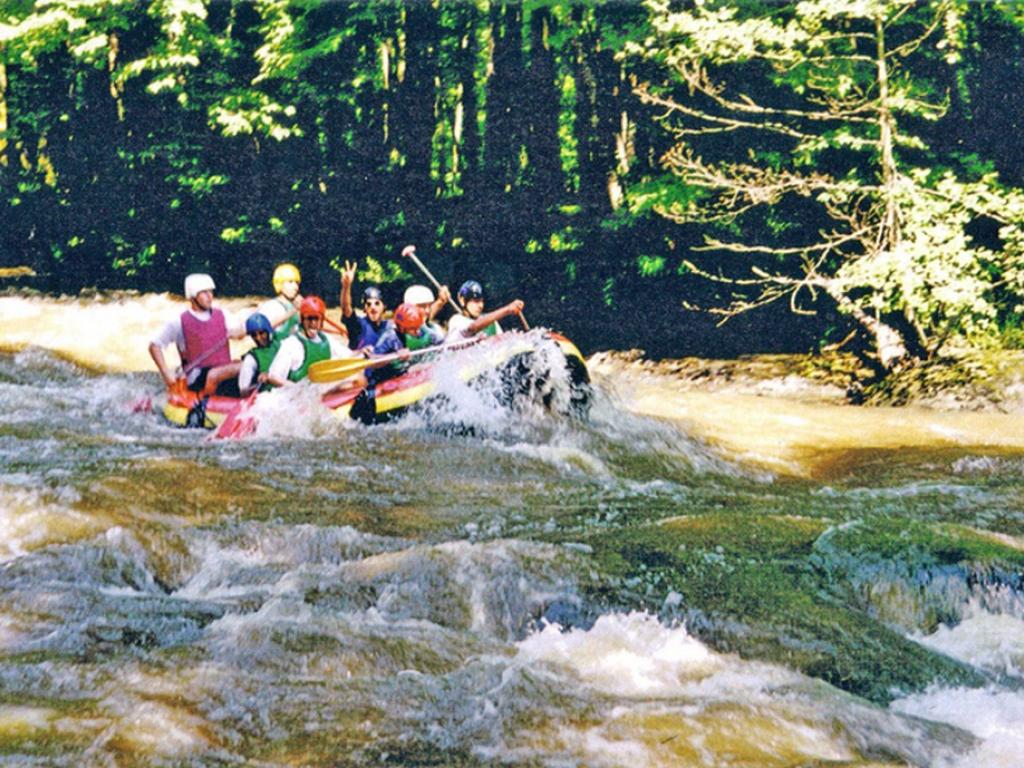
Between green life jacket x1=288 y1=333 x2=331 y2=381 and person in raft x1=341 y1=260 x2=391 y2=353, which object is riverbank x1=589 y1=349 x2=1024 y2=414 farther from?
green life jacket x1=288 y1=333 x2=331 y2=381

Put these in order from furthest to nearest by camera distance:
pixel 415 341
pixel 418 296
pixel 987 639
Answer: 1. pixel 418 296
2. pixel 415 341
3. pixel 987 639

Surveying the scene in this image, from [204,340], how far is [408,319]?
1.59m

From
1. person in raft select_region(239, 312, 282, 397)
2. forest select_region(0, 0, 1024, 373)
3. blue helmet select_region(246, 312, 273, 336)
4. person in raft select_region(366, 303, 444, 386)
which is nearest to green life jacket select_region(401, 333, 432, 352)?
person in raft select_region(366, 303, 444, 386)

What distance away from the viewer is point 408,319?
9.02 m

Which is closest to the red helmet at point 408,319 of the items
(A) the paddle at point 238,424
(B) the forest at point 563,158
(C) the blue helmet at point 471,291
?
(C) the blue helmet at point 471,291

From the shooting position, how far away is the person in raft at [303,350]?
8.34 metres

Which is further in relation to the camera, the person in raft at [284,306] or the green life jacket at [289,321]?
the person in raft at [284,306]

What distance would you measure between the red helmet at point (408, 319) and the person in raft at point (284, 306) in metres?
0.78

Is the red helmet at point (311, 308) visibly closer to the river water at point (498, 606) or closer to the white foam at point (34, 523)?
the river water at point (498, 606)

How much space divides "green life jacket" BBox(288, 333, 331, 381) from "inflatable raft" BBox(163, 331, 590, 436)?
0.31 meters

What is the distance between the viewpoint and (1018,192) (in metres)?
10.1

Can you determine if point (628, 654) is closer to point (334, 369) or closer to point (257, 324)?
point (334, 369)

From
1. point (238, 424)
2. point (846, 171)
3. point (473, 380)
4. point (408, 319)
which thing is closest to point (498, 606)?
point (473, 380)

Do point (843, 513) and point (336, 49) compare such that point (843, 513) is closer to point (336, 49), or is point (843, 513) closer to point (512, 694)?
point (512, 694)
